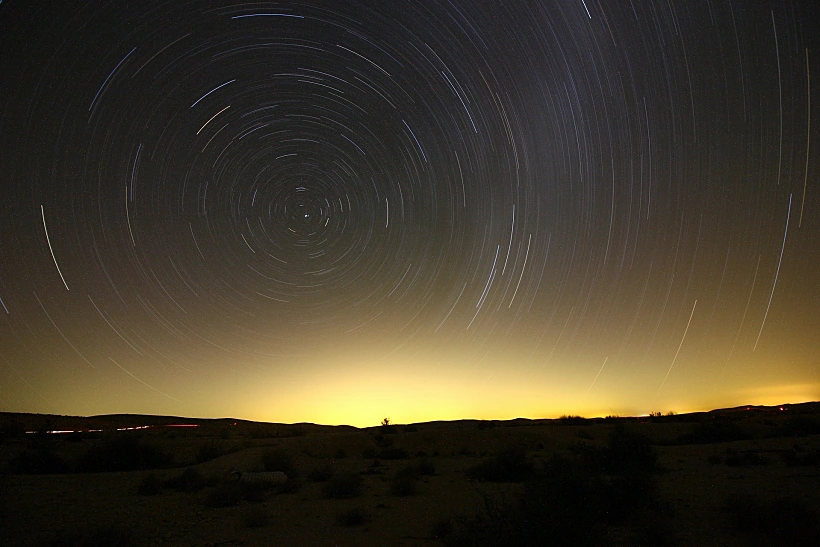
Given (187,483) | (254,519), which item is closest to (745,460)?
(254,519)

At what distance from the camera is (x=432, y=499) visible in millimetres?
14555

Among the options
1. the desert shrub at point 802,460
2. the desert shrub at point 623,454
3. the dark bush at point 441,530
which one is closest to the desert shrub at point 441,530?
the dark bush at point 441,530

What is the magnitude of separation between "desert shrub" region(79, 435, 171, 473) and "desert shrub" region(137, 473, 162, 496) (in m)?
6.86

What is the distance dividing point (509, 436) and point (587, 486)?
21700mm

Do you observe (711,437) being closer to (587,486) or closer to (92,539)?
(587,486)

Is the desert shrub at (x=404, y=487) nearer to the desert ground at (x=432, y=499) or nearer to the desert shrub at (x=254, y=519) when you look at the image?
the desert ground at (x=432, y=499)

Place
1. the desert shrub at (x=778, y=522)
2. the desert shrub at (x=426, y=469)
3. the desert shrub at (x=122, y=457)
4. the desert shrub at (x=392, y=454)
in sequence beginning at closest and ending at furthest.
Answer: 1. the desert shrub at (x=778, y=522)
2. the desert shrub at (x=426, y=469)
3. the desert shrub at (x=122, y=457)
4. the desert shrub at (x=392, y=454)

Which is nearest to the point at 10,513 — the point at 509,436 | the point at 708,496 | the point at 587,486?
the point at 587,486

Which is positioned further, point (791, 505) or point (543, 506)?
point (791, 505)

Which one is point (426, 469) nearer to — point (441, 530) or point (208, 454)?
point (441, 530)

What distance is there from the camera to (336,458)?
26.0 metres

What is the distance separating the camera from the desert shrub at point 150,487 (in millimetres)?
15617

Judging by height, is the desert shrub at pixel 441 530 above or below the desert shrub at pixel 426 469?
below

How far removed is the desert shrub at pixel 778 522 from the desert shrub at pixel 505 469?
26.3 ft
